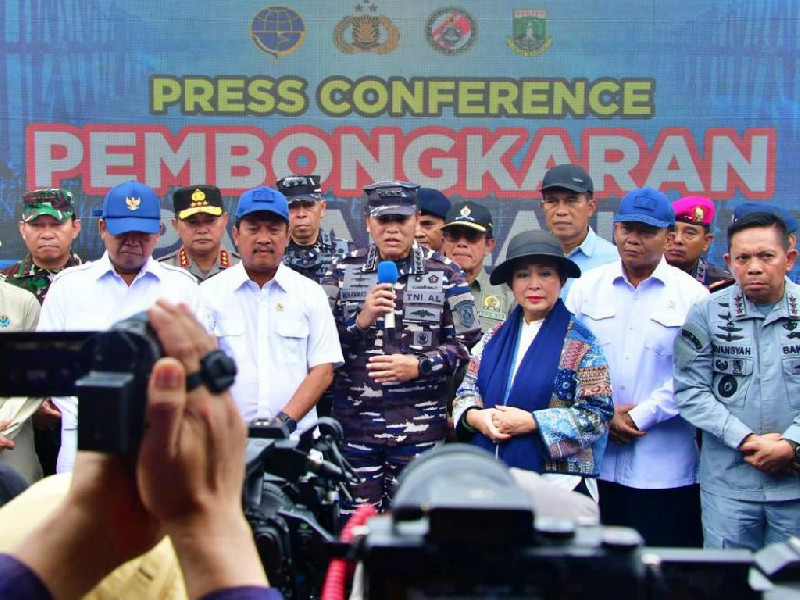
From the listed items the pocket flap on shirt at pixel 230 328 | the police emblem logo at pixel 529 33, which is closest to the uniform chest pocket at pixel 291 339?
the pocket flap on shirt at pixel 230 328

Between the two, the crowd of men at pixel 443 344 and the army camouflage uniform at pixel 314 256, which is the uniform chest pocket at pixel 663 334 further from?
the army camouflage uniform at pixel 314 256

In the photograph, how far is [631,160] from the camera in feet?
17.8

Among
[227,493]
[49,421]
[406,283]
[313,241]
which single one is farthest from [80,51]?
[227,493]

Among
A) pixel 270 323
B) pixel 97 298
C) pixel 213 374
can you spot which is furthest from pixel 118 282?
pixel 213 374

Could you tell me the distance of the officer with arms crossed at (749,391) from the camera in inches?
141

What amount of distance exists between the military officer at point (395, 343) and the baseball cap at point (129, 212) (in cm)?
87

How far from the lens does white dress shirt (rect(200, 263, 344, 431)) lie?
4.01 meters

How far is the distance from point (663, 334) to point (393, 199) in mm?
1279

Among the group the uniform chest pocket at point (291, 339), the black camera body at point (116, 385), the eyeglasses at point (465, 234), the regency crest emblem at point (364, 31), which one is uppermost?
the regency crest emblem at point (364, 31)

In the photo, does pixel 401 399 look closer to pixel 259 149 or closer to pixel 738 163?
pixel 259 149

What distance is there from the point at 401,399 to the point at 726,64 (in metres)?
2.80

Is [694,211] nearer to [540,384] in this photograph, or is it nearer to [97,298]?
[540,384]

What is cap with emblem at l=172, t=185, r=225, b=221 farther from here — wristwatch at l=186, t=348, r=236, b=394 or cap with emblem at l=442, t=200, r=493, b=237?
wristwatch at l=186, t=348, r=236, b=394

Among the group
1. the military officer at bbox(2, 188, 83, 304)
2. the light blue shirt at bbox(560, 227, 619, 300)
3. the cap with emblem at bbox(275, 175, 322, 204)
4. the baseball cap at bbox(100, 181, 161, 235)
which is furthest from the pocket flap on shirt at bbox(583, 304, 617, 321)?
the military officer at bbox(2, 188, 83, 304)
